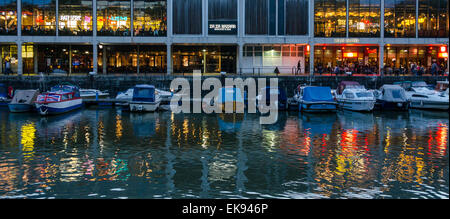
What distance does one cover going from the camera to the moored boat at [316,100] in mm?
42781

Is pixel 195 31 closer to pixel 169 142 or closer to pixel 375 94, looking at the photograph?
pixel 375 94

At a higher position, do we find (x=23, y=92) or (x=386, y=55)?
(x=386, y=55)

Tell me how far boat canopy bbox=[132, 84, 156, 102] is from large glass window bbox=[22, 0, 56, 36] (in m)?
24.9

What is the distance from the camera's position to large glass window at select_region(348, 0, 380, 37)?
213ft

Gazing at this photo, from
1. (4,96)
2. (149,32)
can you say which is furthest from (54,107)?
(149,32)

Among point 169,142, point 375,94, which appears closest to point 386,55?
point 375,94

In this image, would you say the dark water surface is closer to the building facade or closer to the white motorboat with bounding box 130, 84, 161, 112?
the white motorboat with bounding box 130, 84, 161, 112

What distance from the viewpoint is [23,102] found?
140ft

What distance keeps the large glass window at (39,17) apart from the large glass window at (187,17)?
48.9ft

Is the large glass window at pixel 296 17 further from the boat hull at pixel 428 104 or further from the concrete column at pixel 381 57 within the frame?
the boat hull at pixel 428 104

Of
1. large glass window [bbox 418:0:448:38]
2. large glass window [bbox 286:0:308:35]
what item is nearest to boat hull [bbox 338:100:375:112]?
large glass window [bbox 286:0:308:35]

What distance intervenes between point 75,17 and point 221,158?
4586 cm

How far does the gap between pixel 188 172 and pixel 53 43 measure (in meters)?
49.8

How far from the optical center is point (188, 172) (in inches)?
785
